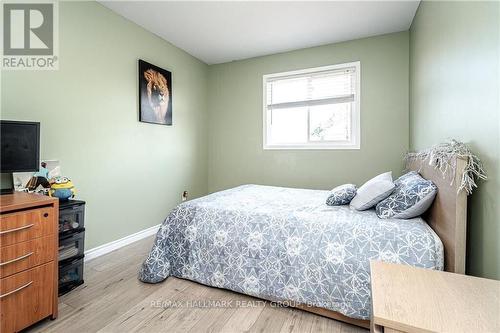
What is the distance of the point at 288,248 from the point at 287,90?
2701 millimetres

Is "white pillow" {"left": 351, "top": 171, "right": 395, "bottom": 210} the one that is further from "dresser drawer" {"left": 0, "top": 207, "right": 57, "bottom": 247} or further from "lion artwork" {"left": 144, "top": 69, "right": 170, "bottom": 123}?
"lion artwork" {"left": 144, "top": 69, "right": 170, "bottom": 123}

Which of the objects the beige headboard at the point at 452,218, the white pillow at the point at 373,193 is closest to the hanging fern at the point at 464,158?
the beige headboard at the point at 452,218

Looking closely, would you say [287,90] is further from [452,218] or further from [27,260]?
[27,260]

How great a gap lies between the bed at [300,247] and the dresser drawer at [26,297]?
25.8 inches

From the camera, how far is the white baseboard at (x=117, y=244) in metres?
2.50

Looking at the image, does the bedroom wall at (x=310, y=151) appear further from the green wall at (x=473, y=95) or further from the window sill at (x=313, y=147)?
the green wall at (x=473, y=95)

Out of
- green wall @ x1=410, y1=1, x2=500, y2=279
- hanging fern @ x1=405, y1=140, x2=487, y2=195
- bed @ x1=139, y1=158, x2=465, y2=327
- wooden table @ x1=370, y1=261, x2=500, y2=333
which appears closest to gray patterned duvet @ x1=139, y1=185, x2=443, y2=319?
bed @ x1=139, y1=158, x2=465, y2=327

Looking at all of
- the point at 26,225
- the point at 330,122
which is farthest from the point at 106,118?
the point at 330,122

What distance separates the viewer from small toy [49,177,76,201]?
200 centimetres

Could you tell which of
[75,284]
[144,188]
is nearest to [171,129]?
[144,188]

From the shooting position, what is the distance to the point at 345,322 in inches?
63.2

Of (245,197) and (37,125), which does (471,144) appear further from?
(37,125)

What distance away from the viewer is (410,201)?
1665 mm

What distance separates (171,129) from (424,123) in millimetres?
2979
